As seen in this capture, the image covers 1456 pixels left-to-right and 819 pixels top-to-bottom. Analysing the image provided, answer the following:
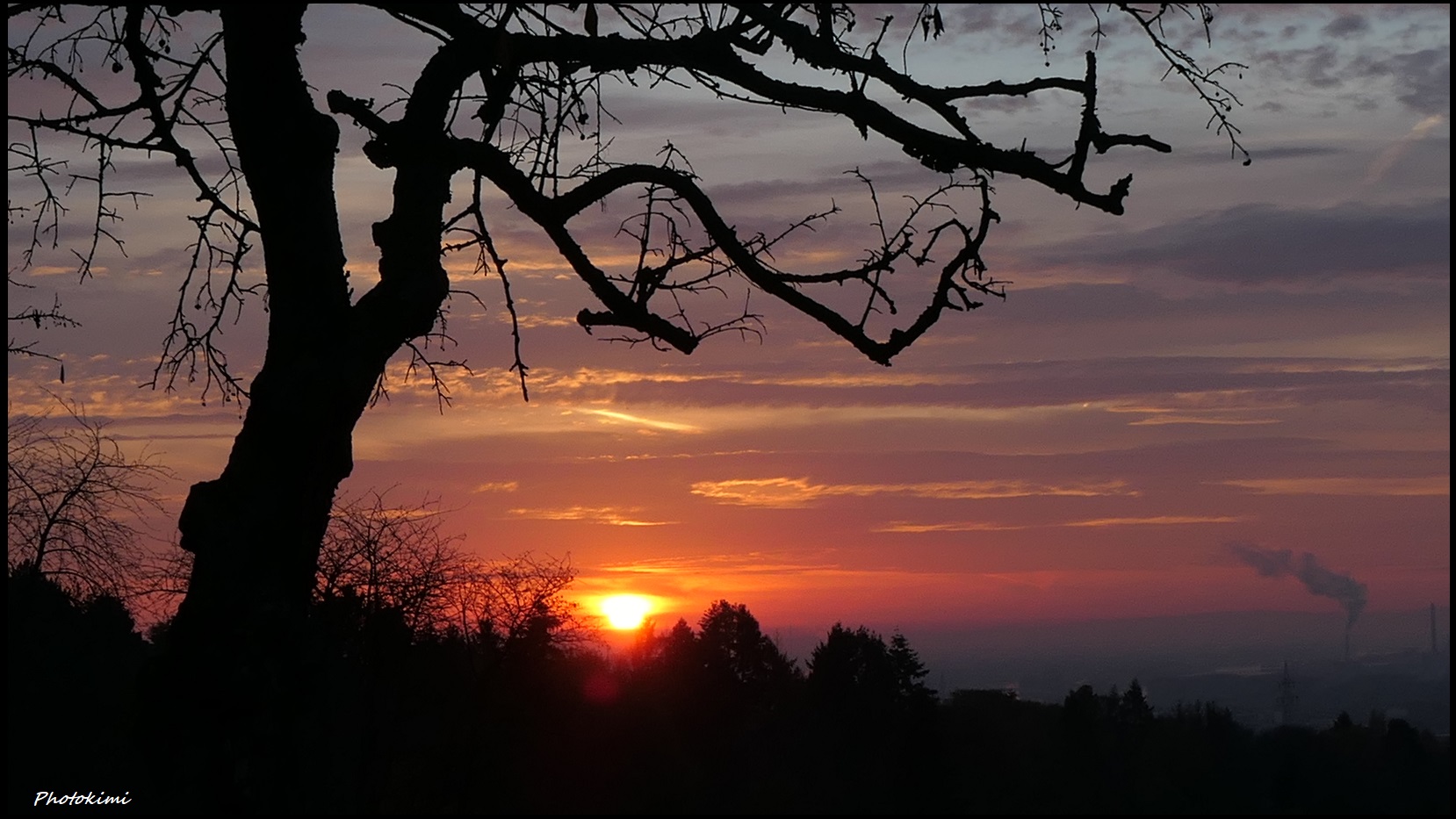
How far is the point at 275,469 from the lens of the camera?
440 centimetres

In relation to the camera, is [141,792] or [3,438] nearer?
[141,792]

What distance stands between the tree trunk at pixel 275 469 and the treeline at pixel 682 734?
19.5ft

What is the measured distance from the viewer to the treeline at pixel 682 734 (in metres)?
11.5

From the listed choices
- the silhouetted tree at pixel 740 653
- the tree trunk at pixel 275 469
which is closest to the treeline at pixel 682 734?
the silhouetted tree at pixel 740 653

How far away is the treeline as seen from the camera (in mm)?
11469

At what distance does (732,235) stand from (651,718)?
1701 centimetres

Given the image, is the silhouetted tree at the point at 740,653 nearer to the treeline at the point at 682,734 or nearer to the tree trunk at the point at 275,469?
the treeline at the point at 682,734

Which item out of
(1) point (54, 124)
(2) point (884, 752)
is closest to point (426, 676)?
(2) point (884, 752)

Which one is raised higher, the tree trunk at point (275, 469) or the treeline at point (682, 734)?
the tree trunk at point (275, 469)

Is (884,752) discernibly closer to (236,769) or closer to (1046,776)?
(1046,776)

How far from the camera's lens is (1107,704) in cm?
1897

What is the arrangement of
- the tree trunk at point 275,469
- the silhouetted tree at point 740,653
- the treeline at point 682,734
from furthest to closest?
the silhouetted tree at point 740,653 < the treeline at point 682,734 < the tree trunk at point 275,469

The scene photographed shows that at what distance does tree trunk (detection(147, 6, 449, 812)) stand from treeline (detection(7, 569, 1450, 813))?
19.5ft

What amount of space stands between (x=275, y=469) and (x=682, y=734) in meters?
17.7
